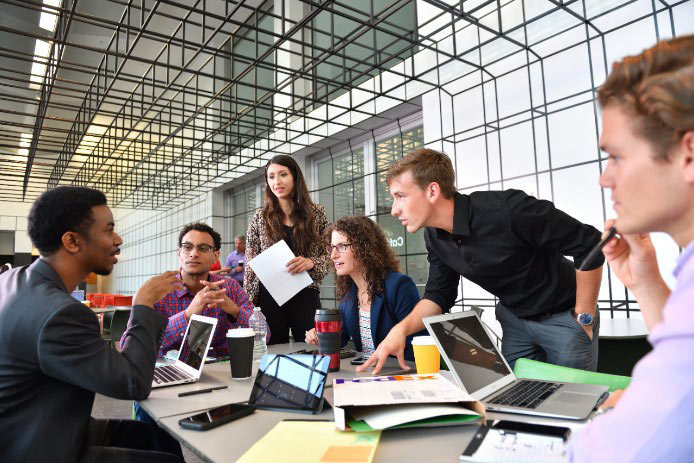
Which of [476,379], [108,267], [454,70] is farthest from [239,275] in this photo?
[476,379]

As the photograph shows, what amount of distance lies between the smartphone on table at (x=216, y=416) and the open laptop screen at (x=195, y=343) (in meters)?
0.49

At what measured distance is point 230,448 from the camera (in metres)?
0.91

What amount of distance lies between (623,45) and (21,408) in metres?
4.99

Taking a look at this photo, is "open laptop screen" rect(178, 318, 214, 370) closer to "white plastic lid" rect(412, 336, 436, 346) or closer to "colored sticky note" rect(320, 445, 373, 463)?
"white plastic lid" rect(412, 336, 436, 346)

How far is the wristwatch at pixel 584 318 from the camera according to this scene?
69.1 inches

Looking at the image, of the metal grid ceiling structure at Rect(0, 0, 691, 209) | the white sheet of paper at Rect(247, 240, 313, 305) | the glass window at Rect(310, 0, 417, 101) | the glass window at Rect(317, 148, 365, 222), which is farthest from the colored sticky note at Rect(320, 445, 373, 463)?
the glass window at Rect(317, 148, 365, 222)

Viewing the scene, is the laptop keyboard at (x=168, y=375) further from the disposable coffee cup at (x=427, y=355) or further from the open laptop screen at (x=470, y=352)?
the open laptop screen at (x=470, y=352)

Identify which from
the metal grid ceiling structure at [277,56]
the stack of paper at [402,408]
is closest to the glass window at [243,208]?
the metal grid ceiling structure at [277,56]

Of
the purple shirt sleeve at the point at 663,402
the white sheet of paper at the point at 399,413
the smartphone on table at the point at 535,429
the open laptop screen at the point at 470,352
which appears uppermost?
the purple shirt sleeve at the point at 663,402

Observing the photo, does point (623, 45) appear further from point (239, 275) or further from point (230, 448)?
point (239, 275)

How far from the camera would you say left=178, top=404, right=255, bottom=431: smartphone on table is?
3.38 ft

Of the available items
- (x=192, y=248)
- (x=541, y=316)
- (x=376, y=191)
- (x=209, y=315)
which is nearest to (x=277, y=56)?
(x=376, y=191)

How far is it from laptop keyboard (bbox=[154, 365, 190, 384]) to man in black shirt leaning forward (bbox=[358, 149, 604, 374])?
78 centimetres

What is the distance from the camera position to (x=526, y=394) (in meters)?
1.18
